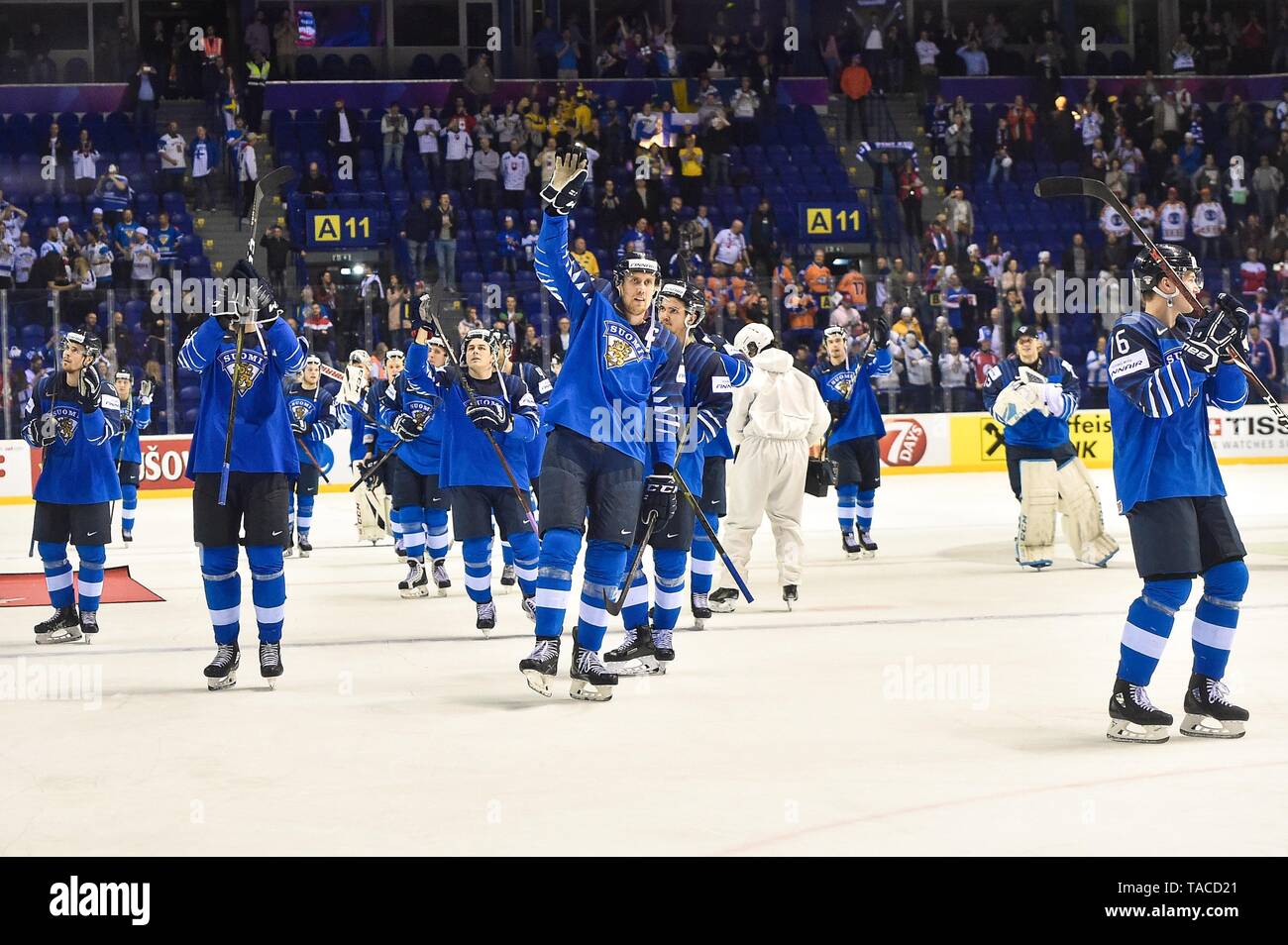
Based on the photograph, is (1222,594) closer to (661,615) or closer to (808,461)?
(661,615)

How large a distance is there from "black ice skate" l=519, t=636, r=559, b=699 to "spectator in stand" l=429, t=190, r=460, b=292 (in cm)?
1463

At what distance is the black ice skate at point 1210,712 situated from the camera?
5410mm

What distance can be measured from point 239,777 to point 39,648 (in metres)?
3.47

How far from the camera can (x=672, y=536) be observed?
719cm

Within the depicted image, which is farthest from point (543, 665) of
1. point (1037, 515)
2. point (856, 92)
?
point (856, 92)

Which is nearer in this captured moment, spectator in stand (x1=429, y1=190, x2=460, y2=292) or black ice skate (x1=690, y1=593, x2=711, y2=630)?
black ice skate (x1=690, y1=593, x2=711, y2=630)

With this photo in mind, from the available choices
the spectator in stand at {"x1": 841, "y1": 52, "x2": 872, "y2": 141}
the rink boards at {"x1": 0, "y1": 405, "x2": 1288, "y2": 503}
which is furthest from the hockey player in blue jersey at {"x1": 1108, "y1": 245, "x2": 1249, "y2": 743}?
the spectator in stand at {"x1": 841, "y1": 52, "x2": 872, "y2": 141}

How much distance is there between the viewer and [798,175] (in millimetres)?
24062

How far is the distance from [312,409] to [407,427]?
3.26m

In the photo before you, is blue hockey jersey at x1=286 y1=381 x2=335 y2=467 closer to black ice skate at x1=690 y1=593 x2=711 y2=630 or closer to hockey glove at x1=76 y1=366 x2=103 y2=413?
hockey glove at x1=76 y1=366 x2=103 y2=413

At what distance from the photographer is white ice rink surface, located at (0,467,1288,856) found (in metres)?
4.23

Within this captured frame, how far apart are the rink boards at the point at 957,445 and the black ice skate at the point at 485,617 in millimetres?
10543

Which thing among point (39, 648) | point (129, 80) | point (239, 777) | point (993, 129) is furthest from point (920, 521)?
point (129, 80)

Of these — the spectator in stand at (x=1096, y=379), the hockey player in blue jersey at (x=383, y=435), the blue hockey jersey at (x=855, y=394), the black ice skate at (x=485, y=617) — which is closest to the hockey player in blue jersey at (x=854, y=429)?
the blue hockey jersey at (x=855, y=394)
